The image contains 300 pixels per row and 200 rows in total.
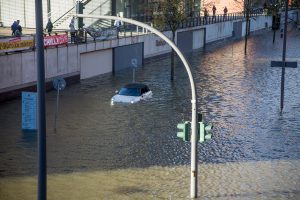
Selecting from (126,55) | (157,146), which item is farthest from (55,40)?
(157,146)

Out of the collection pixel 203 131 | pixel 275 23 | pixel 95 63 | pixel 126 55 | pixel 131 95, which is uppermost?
pixel 275 23

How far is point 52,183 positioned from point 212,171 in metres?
5.31

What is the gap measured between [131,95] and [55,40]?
24.8 feet

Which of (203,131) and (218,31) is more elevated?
(218,31)

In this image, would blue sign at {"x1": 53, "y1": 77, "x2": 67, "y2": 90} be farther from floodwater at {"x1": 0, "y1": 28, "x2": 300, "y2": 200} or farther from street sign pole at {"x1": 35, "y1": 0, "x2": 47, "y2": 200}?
street sign pole at {"x1": 35, "y1": 0, "x2": 47, "y2": 200}

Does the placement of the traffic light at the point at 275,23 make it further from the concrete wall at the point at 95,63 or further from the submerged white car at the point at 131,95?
the submerged white car at the point at 131,95

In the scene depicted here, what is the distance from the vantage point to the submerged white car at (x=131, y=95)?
30.4m

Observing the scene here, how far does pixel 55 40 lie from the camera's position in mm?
35156

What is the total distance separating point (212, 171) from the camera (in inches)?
726

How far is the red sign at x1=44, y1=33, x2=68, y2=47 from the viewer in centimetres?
3434

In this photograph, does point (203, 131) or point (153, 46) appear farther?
point (153, 46)

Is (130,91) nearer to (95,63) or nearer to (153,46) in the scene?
(95,63)

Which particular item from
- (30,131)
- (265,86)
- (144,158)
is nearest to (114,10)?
(265,86)

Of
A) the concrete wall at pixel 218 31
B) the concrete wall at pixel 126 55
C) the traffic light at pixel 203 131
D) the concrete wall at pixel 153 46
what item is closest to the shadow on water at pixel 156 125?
the concrete wall at pixel 126 55
